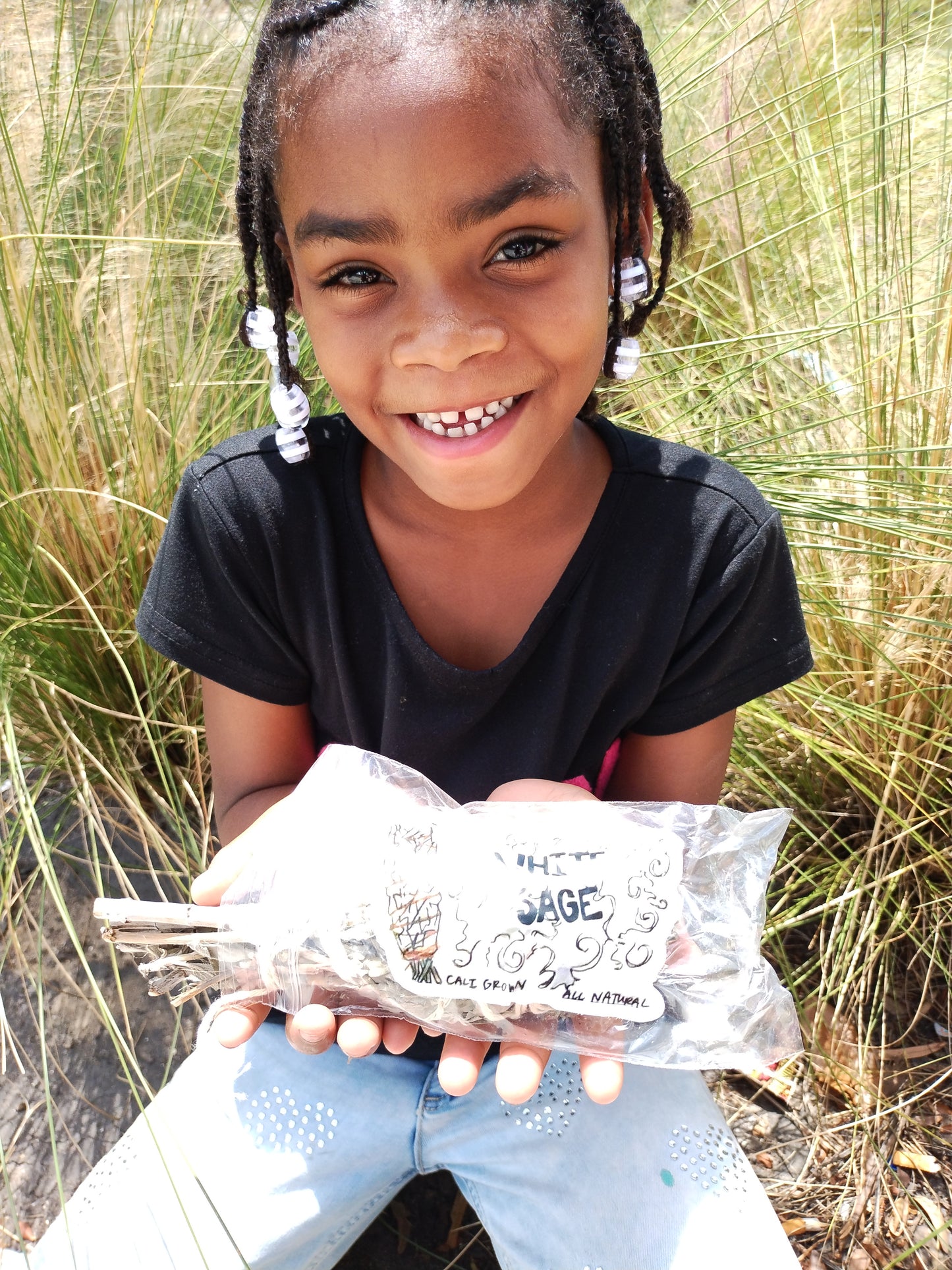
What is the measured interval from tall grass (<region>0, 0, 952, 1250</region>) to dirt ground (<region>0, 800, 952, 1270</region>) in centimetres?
14

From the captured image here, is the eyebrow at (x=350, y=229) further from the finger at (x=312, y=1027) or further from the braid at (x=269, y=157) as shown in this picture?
the finger at (x=312, y=1027)

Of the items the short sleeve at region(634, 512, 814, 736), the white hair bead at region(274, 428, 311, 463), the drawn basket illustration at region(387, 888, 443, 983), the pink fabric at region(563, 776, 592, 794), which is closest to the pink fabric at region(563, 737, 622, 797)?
the pink fabric at region(563, 776, 592, 794)

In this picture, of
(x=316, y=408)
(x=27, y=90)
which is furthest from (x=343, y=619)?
(x=27, y=90)

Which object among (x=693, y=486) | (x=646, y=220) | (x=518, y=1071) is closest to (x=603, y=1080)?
(x=518, y=1071)

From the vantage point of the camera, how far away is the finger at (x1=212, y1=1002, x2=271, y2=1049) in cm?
112

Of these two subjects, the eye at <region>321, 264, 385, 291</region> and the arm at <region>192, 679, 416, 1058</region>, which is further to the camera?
the arm at <region>192, 679, 416, 1058</region>

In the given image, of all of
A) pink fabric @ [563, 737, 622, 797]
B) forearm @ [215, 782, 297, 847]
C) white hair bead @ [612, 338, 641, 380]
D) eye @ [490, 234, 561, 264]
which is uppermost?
eye @ [490, 234, 561, 264]

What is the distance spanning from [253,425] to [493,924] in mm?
1177

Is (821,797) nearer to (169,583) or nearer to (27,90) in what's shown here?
(169,583)

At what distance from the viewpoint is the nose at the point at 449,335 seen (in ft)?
3.37

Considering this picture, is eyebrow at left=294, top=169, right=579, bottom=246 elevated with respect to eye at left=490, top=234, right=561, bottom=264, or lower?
elevated

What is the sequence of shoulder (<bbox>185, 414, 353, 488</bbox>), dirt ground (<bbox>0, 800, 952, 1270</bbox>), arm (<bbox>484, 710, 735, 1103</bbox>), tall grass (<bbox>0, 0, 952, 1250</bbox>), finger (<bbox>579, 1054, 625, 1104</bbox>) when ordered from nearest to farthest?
finger (<bbox>579, 1054, 625, 1104</bbox>) < arm (<bbox>484, 710, 735, 1103</bbox>) < shoulder (<bbox>185, 414, 353, 488</bbox>) < dirt ground (<bbox>0, 800, 952, 1270</bbox>) < tall grass (<bbox>0, 0, 952, 1250</bbox>)

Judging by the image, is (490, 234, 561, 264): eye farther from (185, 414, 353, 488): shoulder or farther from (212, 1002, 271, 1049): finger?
(212, 1002, 271, 1049): finger

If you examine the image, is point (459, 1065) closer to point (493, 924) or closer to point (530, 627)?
point (493, 924)
